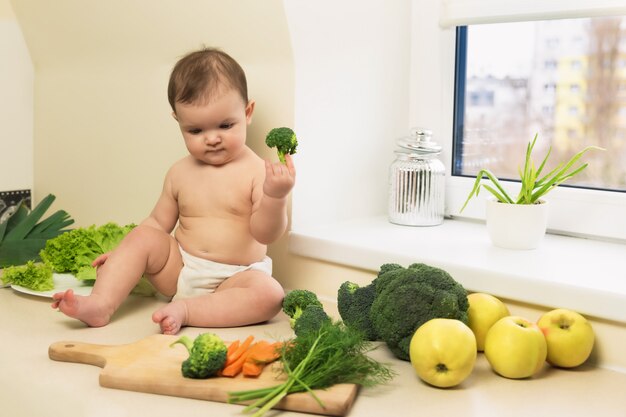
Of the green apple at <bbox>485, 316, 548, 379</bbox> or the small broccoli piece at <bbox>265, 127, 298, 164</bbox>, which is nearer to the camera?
the green apple at <bbox>485, 316, 548, 379</bbox>

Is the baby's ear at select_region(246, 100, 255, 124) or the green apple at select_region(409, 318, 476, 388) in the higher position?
the baby's ear at select_region(246, 100, 255, 124)

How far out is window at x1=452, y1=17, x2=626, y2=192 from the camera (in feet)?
5.59

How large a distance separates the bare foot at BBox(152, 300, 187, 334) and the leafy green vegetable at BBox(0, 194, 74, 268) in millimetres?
608

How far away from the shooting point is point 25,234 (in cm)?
196

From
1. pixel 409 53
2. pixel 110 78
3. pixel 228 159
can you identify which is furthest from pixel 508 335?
pixel 110 78

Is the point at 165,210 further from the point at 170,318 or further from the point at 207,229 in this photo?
the point at 170,318

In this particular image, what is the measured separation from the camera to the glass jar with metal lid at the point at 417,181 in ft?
6.06

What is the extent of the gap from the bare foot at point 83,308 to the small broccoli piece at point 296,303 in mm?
344

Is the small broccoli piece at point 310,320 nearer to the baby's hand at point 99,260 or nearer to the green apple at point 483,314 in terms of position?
the green apple at point 483,314

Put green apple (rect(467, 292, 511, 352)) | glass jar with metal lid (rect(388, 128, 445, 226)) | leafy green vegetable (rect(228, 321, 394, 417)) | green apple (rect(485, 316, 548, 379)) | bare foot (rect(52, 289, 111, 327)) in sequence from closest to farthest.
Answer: leafy green vegetable (rect(228, 321, 394, 417)) < green apple (rect(485, 316, 548, 379)) < green apple (rect(467, 292, 511, 352)) < bare foot (rect(52, 289, 111, 327)) < glass jar with metal lid (rect(388, 128, 445, 226))

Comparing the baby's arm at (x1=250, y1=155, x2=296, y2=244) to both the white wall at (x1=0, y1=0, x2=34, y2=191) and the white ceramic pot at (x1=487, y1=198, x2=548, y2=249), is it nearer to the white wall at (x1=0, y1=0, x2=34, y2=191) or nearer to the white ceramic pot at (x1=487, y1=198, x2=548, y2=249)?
the white ceramic pot at (x1=487, y1=198, x2=548, y2=249)

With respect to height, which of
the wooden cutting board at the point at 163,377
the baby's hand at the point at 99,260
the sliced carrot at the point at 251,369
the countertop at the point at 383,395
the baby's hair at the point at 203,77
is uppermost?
the baby's hair at the point at 203,77

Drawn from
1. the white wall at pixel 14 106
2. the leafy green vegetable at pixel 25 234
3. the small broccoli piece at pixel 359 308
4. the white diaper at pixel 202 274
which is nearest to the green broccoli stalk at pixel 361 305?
the small broccoli piece at pixel 359 308

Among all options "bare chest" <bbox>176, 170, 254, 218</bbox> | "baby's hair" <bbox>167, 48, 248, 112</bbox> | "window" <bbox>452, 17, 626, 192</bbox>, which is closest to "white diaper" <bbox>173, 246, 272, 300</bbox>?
"bare chest" <bbox>176, 170, 254, 218</bbox>
